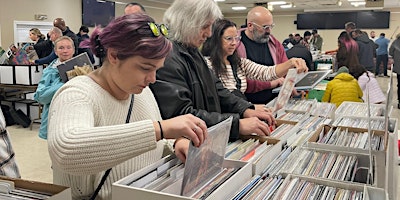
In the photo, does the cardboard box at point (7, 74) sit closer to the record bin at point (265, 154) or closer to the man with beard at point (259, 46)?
the man with beard at point (259, 46)

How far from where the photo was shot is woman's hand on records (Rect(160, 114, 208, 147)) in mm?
982

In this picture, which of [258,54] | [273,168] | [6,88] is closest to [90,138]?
[273,168]

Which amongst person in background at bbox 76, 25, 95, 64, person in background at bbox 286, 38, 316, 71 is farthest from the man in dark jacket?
person in background at bbox 76, 25, 95, 64

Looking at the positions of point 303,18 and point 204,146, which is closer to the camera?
point 204,146

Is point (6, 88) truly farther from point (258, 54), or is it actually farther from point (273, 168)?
point (273, 168)

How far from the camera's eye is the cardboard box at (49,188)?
0.73 meters

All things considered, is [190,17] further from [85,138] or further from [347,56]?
[347,56]

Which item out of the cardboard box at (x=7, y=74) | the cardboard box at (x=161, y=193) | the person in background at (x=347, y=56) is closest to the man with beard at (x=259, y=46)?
the person in background at (x=347, y=56)

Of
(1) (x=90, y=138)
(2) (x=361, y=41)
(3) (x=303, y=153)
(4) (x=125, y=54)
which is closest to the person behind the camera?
(1) (x=90, y=138)

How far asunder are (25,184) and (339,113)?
176 cm

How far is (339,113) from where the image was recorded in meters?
2.16

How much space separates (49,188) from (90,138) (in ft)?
0.63

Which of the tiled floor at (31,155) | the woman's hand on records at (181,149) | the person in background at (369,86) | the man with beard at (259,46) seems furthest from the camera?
the person in background at (369,86)

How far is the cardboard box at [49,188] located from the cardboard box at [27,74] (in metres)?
5.31
